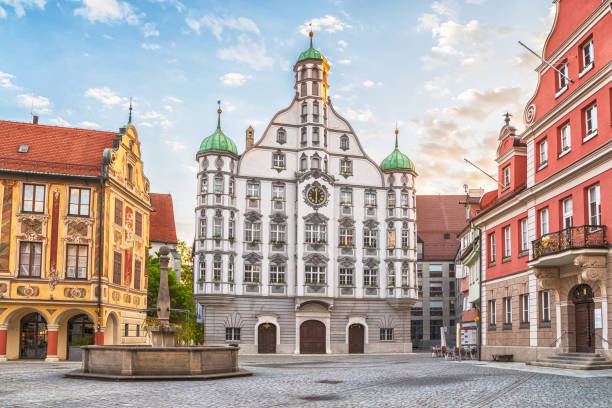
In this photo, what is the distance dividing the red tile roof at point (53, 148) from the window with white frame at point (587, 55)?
27209 mm

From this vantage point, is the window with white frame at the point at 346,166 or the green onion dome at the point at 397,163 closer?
the window with white frame at the point at 346,166

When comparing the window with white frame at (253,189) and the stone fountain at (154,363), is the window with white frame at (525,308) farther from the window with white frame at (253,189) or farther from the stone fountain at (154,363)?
the window with white frame at (253,189)

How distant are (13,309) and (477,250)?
2572cm

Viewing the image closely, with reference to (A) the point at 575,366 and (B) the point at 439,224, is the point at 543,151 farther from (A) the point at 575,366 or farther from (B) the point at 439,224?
(B) the point at 439,224

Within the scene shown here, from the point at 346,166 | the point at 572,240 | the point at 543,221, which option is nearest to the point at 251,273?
the point at 346,166

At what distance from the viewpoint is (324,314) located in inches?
2344

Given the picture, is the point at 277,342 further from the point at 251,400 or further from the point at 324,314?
the point at 251,400

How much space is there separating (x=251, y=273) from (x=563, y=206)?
34910mm

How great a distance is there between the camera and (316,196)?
60.2 meters

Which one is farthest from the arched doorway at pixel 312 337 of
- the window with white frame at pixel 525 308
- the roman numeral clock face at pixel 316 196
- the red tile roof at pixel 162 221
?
the window with white frame at pixel 525 308

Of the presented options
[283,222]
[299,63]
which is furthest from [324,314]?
[299,63]

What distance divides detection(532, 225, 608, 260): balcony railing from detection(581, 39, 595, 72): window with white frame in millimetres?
6042

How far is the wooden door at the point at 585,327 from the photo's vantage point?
2536 cm

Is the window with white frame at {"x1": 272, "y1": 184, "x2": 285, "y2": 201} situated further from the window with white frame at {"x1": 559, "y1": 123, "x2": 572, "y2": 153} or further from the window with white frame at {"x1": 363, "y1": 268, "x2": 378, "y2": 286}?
the window with white frame at {"x1": 559, "y1": 123, "x2": 572, "y2": 153}
